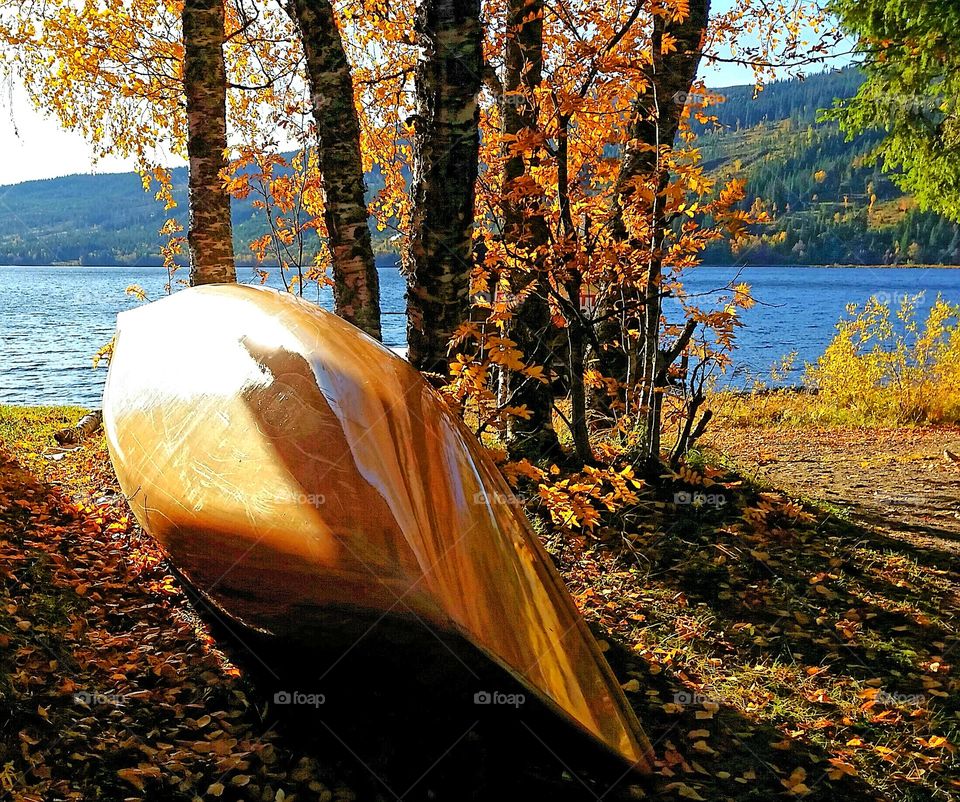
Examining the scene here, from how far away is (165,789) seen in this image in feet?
8.99

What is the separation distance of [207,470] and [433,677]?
1282mm

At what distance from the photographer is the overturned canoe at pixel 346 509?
2619 mm

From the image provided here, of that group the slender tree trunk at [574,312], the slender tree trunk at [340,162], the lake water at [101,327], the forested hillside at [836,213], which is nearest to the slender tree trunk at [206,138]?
the slender tree trunk at [340,162]

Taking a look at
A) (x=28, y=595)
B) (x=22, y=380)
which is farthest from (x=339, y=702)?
(x=22, y=380)

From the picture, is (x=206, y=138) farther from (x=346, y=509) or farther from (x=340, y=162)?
(x=346, y=509)

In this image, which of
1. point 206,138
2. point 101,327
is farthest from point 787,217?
point 206,138

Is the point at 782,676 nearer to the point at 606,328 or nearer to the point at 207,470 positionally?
the point at 207,470

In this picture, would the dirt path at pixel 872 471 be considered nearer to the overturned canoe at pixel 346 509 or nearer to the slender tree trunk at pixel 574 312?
the slender tree trunk at pixel 574 312

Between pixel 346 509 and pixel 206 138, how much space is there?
5106mm

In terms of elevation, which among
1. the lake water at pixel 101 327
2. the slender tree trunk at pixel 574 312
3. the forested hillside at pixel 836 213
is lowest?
the lake water at pixel 101 327

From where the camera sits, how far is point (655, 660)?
404 cm

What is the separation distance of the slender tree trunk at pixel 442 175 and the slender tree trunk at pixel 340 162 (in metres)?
0.45

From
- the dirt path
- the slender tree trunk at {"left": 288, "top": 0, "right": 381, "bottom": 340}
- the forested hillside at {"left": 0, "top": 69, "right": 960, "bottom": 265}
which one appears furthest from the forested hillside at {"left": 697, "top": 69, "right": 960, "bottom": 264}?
the slender tree trunk at {"left": 288, "top": 0, "right": 381, "bottom": 340}

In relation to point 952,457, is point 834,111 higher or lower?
higher
